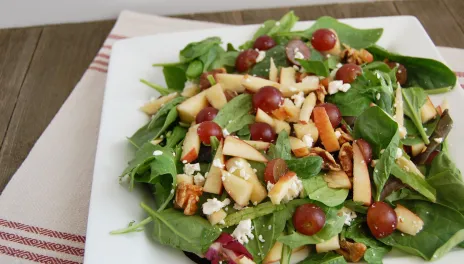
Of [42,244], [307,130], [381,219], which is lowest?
[42,244]

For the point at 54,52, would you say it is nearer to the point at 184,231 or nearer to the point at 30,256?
the point at 30,256

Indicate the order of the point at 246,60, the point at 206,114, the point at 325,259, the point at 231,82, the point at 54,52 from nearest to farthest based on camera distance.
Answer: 1. the point at 325,259
2. the point at 206,114
3. the point at 231,82
4. the point at 246,60
5. the point at 54,52

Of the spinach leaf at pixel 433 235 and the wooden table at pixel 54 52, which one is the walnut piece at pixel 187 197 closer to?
the spinach leaf at pixel 433 235

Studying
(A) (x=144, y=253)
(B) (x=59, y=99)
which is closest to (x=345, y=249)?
(A) (x=144, y=253)

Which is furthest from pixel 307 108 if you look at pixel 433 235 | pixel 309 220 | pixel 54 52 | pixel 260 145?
pixel 54 52

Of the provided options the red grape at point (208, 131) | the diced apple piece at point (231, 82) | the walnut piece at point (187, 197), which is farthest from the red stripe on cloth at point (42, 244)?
the diced apple piece at point (231, 82)

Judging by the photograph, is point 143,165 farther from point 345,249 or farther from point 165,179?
point 345,249

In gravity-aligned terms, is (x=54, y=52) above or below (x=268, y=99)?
below
